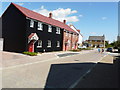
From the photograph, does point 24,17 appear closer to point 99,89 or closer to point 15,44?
point 15,44

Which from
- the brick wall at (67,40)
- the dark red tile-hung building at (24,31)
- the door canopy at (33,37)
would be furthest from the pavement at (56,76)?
the brick wall at (67,40)

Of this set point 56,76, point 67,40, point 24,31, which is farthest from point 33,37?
point 67,40

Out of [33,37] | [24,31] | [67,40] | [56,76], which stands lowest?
[56,76]

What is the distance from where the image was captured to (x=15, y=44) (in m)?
21.7

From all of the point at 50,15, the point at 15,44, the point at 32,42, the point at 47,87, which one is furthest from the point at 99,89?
the point at 50,15

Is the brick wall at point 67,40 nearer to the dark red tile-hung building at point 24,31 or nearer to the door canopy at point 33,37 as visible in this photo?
the dark red tile-hung building at point 24,31

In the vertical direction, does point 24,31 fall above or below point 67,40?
Answer: above

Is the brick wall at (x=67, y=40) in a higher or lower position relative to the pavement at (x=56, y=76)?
higher

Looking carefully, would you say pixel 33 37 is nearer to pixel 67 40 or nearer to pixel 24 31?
pixel 24 31

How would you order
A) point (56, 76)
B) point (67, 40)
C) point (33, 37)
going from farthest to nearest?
point (67, 40), point (33, 37), point (56, 76)

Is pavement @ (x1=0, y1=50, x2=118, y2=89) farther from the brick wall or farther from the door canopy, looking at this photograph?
the brick wall

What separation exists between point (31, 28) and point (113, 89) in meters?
17.9

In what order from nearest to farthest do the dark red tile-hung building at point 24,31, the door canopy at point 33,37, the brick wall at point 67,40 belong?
the door canopy at point 33,37 → the dark red tile-hung building at point 24,31 → the brick wall at point 67,40

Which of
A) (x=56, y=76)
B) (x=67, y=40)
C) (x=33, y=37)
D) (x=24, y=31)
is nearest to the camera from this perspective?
(x=56, y=76)
